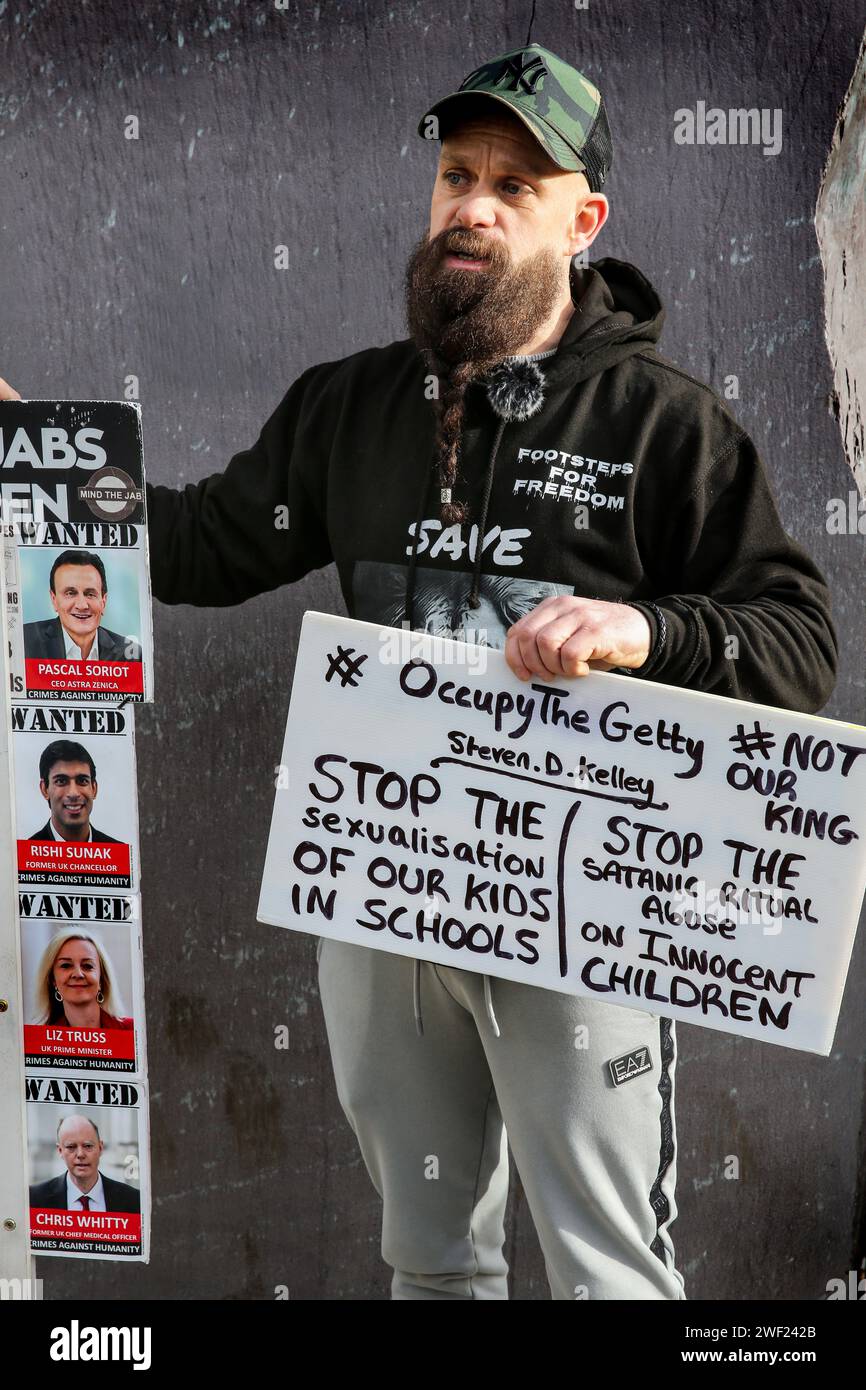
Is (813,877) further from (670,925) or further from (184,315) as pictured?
(184,315)

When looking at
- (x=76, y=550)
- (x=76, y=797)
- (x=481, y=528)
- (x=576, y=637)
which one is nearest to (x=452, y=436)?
(x=481, y=528)

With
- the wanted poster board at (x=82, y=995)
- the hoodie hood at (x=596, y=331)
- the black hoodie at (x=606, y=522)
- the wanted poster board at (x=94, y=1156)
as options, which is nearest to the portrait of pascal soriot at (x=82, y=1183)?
the wanted poster board at (x=94, y=1156)

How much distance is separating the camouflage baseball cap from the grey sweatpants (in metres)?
1.31

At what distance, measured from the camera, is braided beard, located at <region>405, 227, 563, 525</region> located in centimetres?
207

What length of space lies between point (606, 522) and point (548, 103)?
0.65 m

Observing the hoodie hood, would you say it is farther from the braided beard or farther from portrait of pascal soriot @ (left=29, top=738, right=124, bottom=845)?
portrait of pascal soriot @ (left=29, top=738, right=124, bottom=845)

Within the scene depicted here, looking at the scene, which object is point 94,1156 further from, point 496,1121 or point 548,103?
point 548,103

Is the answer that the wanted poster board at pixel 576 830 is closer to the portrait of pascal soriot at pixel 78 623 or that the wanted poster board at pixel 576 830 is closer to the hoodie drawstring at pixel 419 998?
the hoodie drawstring at pixel 419 998

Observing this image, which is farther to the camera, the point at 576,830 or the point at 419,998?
the point at 419,998

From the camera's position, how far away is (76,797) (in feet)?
7.25

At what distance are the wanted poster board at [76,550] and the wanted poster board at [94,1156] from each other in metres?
0.68

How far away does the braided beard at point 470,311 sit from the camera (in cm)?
207

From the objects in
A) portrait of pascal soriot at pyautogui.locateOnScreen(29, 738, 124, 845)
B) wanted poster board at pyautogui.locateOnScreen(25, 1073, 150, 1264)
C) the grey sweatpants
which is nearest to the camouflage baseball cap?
portrait of pascal soriot at pyautogui.locateOnScreen(29, 738, 124, 845)
